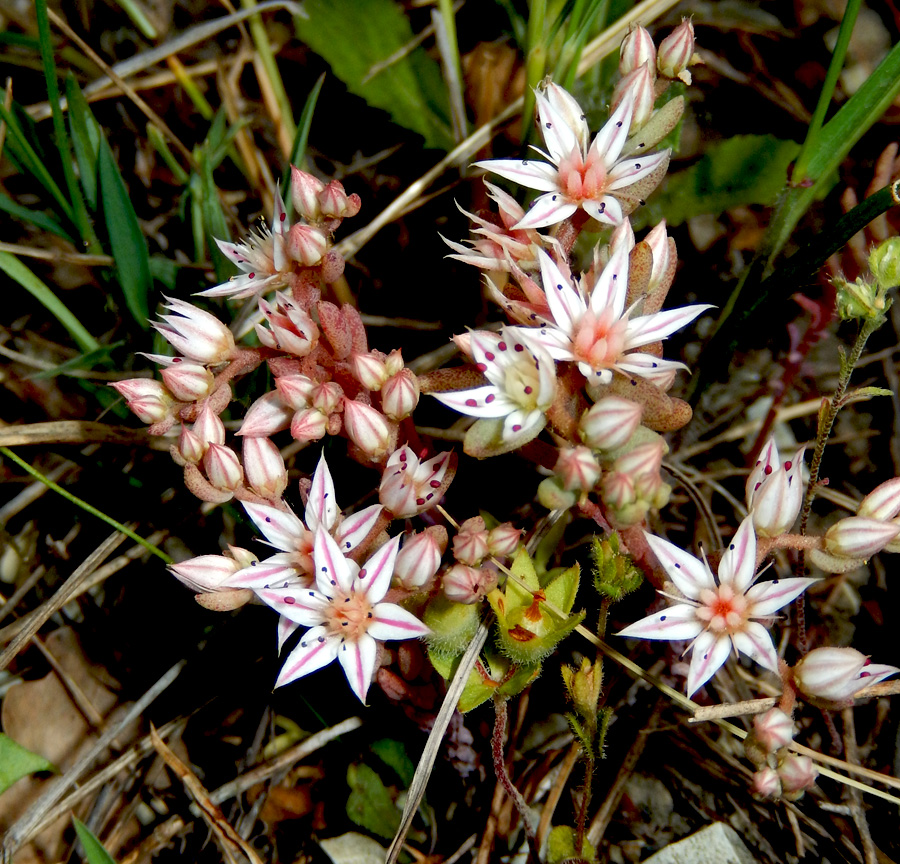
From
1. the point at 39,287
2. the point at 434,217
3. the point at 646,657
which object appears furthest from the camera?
the point at 434,217

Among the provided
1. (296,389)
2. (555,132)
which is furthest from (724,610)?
(555,132)

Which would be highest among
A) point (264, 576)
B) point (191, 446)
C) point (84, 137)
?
point (84, 137)

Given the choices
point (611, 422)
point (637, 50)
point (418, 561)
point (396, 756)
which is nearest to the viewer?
point (611, 422)

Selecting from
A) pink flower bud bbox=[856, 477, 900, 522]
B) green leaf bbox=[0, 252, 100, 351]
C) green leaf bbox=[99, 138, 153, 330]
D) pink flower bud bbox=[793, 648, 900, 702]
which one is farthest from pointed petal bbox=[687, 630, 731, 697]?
green leaf bbox=[0, 252, 100, 351]

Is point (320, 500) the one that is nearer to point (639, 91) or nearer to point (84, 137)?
point (639, 91)

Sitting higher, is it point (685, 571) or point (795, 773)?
point (685, 571)

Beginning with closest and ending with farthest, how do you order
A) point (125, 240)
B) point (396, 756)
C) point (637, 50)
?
1. point (637, 50)
2. point (396, 756)
3. point (125, 240)

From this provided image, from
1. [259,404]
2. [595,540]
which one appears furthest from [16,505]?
[595,540]

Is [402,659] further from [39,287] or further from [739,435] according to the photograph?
[39,287]
